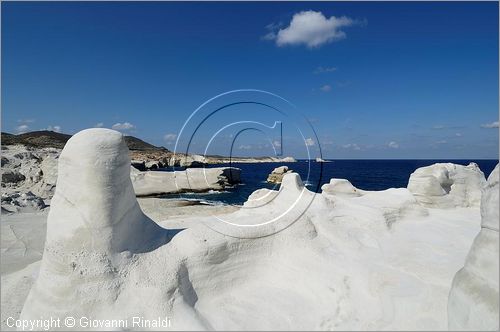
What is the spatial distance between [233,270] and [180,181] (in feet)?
100

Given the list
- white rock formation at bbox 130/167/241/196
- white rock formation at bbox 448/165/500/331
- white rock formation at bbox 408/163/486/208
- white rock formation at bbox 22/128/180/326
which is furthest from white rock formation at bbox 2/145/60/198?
white rock formation at bbox 448/165/500/331

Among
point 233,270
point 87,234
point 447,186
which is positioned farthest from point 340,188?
point 87,234

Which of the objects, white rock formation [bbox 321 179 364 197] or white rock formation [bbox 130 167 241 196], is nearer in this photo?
white rock formation [bbox 321 179 364 197]

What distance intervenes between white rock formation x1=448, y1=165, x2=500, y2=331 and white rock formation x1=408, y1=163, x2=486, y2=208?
7.21 meters

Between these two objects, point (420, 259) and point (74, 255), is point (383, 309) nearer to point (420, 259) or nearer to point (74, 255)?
point (420, 259)

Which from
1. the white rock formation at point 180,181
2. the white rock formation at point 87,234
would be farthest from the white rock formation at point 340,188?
the white rock formation at point 180,181

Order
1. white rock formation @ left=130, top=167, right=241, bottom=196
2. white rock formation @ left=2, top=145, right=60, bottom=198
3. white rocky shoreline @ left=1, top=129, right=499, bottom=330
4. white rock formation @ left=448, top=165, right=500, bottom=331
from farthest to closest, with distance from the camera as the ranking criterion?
1. white rock formation @ left=130, top=167, right=241, bottom=196
2. white rock formation @ left=2, top=145, right=60, bottom=198
3. white rocky shoreline @ left=1, top=129, right=499, bottom=330
4. white rock formation @ left=448, top=165, right=500, bottom=331

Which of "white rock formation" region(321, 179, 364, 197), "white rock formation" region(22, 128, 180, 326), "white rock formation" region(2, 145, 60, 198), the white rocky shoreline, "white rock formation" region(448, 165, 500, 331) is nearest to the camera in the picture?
"white rock formation" region(448, 165, 500, 331)

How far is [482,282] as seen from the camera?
14.8ft

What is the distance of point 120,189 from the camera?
6.09 m

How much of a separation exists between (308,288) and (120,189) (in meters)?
4.25

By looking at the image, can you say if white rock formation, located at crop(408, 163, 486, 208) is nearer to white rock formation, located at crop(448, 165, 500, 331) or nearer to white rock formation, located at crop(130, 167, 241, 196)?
white rock formation, located at crop(448, 165, 500, 331)

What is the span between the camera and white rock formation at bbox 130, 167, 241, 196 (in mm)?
33094

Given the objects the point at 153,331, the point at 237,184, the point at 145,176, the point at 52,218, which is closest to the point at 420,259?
the point at 153,331
